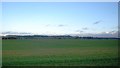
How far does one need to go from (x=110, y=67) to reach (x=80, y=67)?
1.47 metres

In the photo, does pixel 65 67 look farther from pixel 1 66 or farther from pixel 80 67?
pixel 1 66

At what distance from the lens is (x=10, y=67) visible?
1041 cm

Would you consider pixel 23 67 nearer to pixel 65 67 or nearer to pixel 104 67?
pixel 65 67

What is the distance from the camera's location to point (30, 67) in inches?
401

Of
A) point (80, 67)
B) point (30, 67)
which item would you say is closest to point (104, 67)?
point (80, 67)

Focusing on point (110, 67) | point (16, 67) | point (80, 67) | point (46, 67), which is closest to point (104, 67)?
point (110, 67)

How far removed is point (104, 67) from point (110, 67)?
0.96 feet

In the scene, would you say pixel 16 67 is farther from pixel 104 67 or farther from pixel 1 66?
pixel 104 67

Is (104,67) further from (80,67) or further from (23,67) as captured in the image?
(23,67)

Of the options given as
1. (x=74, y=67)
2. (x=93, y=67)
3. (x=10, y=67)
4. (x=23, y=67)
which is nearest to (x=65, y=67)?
(x=74, y=67)

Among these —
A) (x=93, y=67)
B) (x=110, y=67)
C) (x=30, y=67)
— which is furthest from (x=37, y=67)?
(x=110, y=67)

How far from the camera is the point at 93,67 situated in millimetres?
10258

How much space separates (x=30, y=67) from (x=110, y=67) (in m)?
3.88

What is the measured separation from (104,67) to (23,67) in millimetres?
3929
